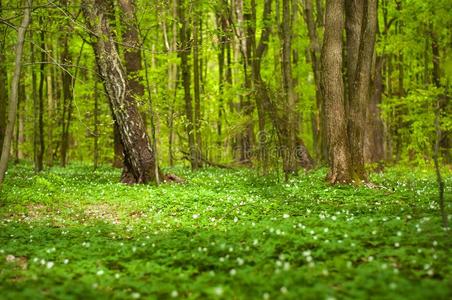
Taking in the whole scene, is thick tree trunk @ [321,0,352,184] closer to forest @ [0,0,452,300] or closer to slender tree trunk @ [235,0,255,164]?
forest @ [0,0,452,300]

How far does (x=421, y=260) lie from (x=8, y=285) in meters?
6.00

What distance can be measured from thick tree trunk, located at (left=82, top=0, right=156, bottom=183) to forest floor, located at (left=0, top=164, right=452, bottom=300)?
3.55m

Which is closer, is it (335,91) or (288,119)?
(335,91)

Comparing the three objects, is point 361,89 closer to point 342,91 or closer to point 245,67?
point 342,91

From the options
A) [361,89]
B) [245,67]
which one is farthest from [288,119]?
[245,67]

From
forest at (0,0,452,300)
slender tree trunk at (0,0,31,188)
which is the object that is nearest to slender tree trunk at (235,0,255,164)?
forest at (0,0,452,300)

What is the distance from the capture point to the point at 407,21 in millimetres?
24859

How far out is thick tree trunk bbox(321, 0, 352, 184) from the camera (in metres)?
14.4

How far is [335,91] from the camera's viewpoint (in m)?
14.5

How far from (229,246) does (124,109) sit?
10497mm

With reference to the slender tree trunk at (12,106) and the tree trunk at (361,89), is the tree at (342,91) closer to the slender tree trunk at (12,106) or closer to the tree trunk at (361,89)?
the tree trunk at (361,89)

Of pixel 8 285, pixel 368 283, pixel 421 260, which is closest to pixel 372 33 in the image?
pixel 421 260

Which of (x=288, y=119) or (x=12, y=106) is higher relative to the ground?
(x=12, y=106)

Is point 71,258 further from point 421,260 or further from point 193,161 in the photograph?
point 193,161
